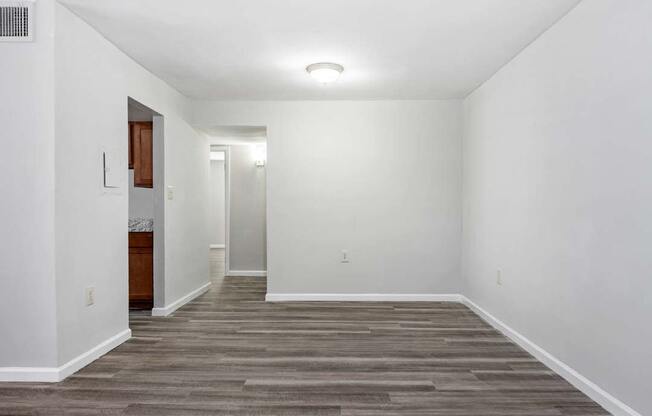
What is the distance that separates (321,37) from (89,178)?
1972mm

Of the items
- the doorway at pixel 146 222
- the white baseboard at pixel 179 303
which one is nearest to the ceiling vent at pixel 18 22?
the doorway at pixel 146 222

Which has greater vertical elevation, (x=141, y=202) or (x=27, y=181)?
(x=27, y=181)

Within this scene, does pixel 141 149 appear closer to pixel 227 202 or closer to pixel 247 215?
pixel 227 202

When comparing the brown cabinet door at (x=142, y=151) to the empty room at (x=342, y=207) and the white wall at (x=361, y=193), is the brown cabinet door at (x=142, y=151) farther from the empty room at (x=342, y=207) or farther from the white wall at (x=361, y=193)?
the white wall at (x=361, y=193)

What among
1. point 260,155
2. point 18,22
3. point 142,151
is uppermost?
point 18,22

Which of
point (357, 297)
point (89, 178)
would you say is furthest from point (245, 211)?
point (89, 178)

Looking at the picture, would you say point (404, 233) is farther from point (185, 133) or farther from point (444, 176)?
point (185, 133)

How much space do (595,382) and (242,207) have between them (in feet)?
17.2

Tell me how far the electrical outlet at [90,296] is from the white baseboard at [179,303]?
124cm

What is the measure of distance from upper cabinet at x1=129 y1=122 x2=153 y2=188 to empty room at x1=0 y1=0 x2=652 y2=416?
0.02 meters

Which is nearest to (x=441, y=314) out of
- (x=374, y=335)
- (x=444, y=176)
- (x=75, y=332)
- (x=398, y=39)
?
(x=374, y=335)

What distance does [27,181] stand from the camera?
8.04 ft

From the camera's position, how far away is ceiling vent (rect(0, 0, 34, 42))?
2457 millimetres

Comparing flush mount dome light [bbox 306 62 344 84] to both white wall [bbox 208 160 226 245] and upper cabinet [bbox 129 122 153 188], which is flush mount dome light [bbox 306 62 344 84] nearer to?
upper cabinet [bbox 129 122 153 188]
